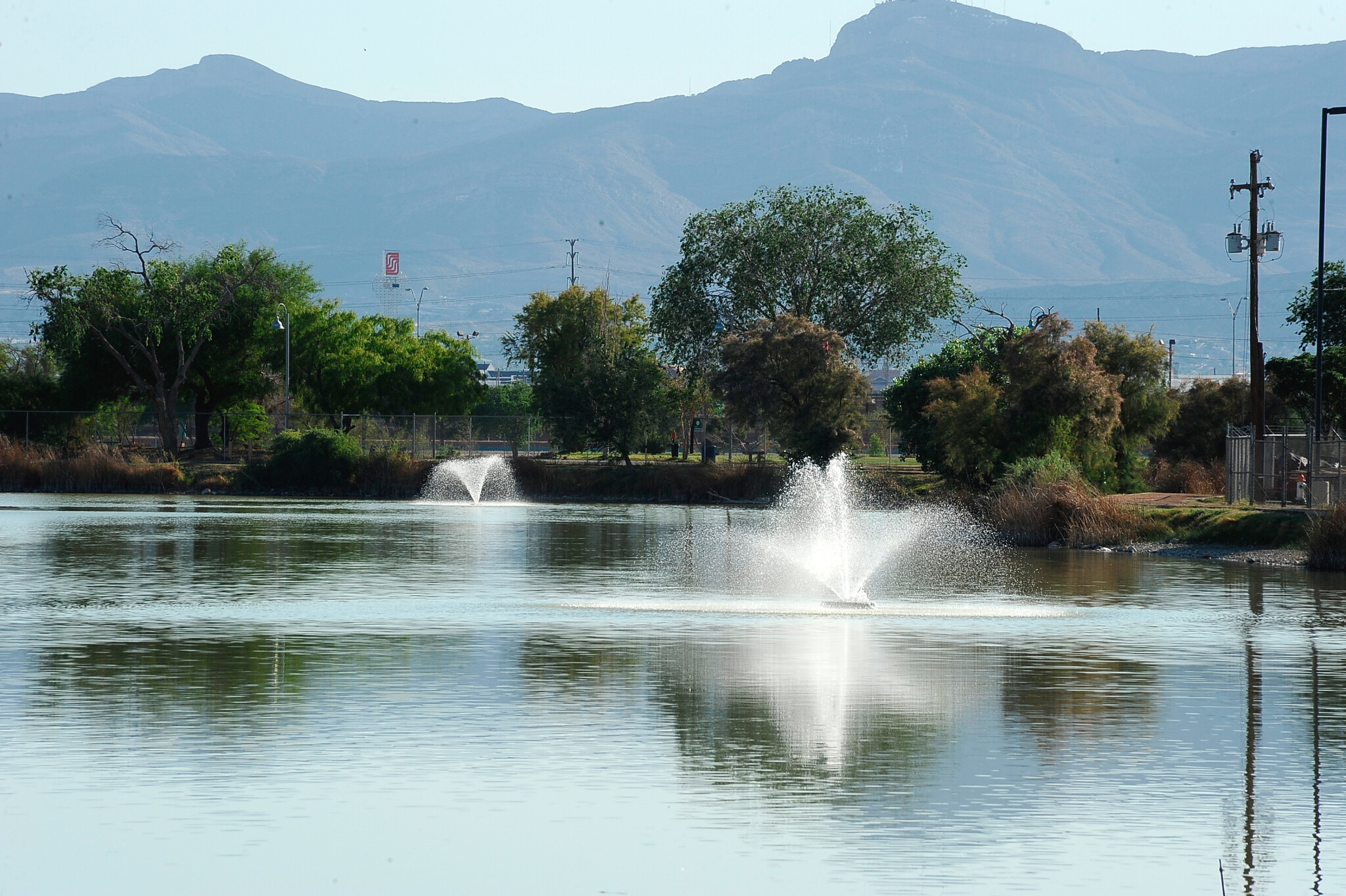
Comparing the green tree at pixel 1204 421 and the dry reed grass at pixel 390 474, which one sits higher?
the green tree at pixel 1204 421

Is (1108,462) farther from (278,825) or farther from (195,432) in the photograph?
(195,432)

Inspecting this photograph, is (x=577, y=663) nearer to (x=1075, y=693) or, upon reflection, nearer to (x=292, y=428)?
(x=1075, y=693)

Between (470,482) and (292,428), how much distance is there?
51.5 feet

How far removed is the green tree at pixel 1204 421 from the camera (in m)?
63.3

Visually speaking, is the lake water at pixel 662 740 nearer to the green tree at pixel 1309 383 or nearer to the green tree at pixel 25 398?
the green tree at pixel 1309 383

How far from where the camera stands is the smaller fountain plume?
237 ft

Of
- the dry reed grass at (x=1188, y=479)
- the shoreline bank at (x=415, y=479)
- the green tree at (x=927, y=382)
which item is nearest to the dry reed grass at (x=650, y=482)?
the shoreline bank at (x=415, y=479)

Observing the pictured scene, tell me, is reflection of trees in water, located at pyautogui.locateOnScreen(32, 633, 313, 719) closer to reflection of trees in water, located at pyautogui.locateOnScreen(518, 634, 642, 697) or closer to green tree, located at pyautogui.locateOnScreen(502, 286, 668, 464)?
reflection of trees in water, located at pyautogui.locateOnScreen(518, 634, 642, 697)

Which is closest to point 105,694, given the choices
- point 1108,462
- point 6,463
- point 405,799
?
point 405,799

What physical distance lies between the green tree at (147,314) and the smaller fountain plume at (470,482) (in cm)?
1528

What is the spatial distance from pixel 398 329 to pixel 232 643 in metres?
86.0

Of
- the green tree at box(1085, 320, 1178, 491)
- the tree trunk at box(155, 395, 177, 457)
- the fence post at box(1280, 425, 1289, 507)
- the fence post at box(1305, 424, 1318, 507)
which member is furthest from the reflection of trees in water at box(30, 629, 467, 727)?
the tree trunk at box(155, 395, 177, 457)

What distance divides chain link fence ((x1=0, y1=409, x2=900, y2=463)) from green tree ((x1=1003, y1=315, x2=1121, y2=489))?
983 inches

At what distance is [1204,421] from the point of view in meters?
64.8
